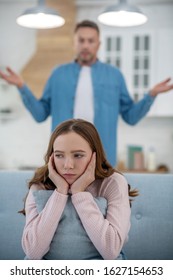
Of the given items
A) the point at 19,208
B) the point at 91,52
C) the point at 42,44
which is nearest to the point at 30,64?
the point at 42,44

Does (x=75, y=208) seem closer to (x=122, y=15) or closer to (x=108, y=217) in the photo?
(x=108, y=217)

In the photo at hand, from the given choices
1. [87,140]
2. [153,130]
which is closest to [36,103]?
[87,140]

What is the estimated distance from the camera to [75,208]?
25.5 inches

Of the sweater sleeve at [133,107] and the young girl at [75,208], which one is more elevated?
the sweater sleeve at [133,107]

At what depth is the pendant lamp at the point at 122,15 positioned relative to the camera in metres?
1.25

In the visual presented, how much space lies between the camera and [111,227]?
0.64 metres

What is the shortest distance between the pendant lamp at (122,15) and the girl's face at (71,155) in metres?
0.69

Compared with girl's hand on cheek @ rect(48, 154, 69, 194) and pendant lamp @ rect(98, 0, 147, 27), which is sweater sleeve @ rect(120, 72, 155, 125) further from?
girl's hand on cheek @ rect(48, 154, 69, 194)

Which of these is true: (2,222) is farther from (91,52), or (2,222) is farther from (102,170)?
(91,52)

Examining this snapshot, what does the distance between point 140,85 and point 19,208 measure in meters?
1.90

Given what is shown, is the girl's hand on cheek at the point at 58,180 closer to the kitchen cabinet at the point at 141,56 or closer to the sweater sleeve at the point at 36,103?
the sweater sleeve at the point at 36,103

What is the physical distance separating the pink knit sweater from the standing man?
29.2 inches

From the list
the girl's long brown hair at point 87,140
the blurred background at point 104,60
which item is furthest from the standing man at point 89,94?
the blurred background at point 104,60
